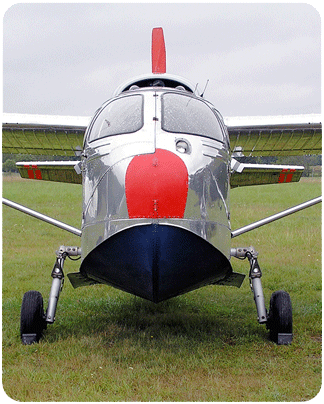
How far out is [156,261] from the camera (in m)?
4.28

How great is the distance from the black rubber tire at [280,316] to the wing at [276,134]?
2.71 m

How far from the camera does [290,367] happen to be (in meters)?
4.60

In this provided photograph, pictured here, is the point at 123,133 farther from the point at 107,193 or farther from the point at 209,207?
the point at 209,207

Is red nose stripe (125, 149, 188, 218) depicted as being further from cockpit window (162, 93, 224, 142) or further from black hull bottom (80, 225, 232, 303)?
cockpit window (162, 93, 224, 142)

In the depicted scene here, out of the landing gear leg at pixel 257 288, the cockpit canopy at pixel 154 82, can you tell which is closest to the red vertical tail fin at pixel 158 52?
the cockpit canopy at pixel 154 82

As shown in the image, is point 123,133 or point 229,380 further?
point 123,133

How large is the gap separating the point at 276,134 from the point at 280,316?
4119 mm

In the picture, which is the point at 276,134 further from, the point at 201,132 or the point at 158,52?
the point at 201,132

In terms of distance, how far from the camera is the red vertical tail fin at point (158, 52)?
8.13 m

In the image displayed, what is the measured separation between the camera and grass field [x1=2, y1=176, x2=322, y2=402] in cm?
408

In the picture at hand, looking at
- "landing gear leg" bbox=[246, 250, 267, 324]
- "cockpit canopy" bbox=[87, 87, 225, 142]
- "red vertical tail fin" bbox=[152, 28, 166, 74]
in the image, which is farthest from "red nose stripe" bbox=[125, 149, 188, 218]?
"red vertical tail fin" bbox=[152, 28, 166, 74]

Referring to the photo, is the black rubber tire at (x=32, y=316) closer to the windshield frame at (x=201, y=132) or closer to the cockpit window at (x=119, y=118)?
the cockpit window at (x=119, y=118)

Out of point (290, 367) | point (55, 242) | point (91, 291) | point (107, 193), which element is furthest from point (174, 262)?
point (55, 242)

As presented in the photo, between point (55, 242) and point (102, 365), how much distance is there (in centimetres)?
935
